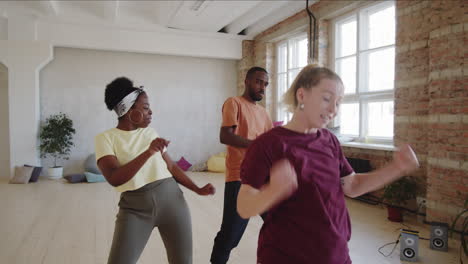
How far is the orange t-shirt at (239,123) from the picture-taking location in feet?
8.09

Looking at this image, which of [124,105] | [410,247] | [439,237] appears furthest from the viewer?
[439,237]

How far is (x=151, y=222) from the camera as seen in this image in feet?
5.89

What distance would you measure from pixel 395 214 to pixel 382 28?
293 cm

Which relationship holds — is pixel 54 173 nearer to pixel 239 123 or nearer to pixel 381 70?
pixel 239 123

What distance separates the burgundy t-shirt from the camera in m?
1.14

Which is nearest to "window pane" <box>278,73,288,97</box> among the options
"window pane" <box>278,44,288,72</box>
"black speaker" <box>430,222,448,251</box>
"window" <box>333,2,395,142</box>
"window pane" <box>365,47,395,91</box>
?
"window pane" <box>278,44,288,72</box>

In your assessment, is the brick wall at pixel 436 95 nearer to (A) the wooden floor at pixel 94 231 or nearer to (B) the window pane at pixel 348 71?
(A) the wooden floor at pixel 94 231

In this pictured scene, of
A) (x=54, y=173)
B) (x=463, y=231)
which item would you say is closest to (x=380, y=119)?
(x=463, y=231)

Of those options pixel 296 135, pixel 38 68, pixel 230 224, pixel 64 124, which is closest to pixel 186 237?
pixel 230 224

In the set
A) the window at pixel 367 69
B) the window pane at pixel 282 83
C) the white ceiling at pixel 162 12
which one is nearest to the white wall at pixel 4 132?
the white ceiling at pixel 162 12

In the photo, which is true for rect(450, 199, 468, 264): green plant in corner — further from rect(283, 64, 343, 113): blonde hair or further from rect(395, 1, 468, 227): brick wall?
rect(283, 64, 343, 113): blonde hair

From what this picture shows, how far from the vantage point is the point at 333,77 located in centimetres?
119

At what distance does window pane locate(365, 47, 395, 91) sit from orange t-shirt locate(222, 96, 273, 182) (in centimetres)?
349

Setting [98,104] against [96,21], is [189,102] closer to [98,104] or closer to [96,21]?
[98,104]
